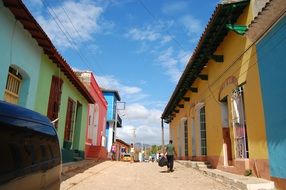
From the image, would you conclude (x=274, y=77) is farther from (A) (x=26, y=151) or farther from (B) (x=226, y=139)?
(A) (x=26, y=151)

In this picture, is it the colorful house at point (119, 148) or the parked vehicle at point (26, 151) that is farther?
the colorful house at point (119, 148)

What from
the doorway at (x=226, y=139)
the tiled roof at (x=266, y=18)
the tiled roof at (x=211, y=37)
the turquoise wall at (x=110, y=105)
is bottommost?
the doorway at (x=226, y=139)

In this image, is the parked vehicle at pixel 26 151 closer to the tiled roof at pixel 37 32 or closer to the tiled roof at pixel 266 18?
the tiled roof at pixel 37 32

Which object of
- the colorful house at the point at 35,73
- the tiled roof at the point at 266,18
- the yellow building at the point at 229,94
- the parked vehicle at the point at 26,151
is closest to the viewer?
the parked vehicle at the point at 26,151

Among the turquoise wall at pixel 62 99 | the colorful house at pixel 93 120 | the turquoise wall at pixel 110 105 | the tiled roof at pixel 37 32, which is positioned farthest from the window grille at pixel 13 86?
the turquoise wall at pixel 110 105

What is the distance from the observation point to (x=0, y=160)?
2.42m

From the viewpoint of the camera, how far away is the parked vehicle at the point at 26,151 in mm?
2521

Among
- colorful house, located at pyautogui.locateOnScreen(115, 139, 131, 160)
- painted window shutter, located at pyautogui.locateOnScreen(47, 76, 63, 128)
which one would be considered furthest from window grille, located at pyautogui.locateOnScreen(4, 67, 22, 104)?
colorful house, located at pyautogui.locateOnScreen(115, 139, 131, 160)

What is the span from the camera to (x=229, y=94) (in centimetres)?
1105

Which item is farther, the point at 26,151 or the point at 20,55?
the point at 20,55

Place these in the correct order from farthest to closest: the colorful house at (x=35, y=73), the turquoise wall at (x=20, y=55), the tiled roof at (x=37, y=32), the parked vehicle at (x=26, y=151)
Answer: the colorful house at (x=35, y=73)
the turquoise wall at (x=20, y=55)
the tiled roof at (x=37, y=32)
the parked vehicle at (x=26, y=151)

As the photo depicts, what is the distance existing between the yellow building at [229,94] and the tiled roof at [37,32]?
16.8 feet

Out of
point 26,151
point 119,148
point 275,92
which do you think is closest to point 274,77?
point 275,92

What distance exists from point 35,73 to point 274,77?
6.95m
